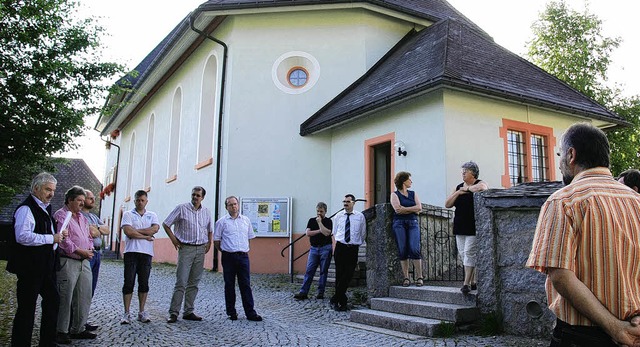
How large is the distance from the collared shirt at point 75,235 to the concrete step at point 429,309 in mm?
4070

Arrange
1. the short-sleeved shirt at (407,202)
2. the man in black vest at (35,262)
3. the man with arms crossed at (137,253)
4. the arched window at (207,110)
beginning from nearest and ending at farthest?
the man in black vest at (35,262) → the man with arms crossed at (137,253) → the short-sleeved shirt at (407,202) → the arched window at (207,110)

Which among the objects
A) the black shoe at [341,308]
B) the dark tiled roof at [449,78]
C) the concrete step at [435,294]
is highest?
the dark tiled roof at [449,78]

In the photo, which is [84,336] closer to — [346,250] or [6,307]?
[6,307]

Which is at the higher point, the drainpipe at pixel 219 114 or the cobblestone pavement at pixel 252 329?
the drainpipe at pixel 219 114

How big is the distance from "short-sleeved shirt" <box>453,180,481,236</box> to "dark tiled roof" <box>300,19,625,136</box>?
13.8 ft

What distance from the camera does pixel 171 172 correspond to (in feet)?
68.7

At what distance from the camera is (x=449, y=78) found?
35.4ft

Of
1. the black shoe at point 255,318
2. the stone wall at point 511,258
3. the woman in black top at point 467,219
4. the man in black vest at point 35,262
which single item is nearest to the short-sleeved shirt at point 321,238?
the black shoe at point 255,318

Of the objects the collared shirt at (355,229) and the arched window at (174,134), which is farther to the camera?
the arched window at (174,134)

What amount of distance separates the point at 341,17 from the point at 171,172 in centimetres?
928

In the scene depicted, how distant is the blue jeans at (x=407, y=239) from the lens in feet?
26.2

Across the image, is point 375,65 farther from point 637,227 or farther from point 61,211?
point 637,227

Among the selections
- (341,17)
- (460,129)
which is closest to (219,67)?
(341,17)

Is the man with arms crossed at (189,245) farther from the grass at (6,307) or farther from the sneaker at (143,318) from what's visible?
the grass at (6,307)
